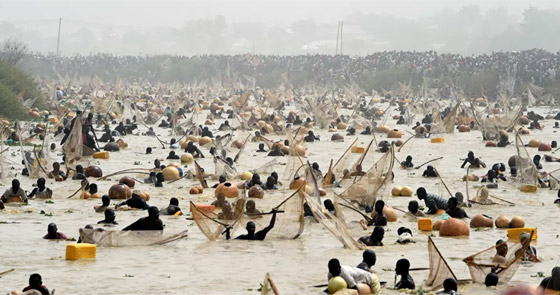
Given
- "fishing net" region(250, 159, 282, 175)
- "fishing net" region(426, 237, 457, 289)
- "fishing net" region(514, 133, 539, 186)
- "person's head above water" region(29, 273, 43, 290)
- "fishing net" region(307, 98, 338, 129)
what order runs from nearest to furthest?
"person's head above water" region(29, 273, 43, 290), "fishing net" region(426, 237, 457, 289), "fishing net" region(514, 133, 539, 186), "fishing net" region(250, 159, 282, 175), "fishing net" region(307, 98, 338, 129)

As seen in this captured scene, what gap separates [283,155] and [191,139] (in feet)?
15.5

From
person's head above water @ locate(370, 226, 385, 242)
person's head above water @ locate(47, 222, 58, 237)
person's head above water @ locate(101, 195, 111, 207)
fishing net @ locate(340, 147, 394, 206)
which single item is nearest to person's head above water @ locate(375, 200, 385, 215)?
fishing net @ locate(340, 147, 394, 206)

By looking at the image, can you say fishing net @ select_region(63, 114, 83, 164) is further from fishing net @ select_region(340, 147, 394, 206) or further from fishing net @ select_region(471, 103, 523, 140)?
fishing net @ select_region(471, 103, 523, 140)

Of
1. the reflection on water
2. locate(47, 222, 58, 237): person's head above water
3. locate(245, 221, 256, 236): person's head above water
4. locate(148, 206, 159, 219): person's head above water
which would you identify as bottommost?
the reflection on water

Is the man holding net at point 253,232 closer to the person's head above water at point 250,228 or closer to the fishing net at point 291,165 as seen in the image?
the person's head above water at point 250,228

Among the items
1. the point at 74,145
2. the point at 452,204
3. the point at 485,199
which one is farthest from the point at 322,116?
the point at 452,204

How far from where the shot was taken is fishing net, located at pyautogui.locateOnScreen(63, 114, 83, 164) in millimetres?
26203

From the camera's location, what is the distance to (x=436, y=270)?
45.0 ft

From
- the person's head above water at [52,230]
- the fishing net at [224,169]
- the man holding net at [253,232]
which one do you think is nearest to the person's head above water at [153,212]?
the man holding net at [253,232]

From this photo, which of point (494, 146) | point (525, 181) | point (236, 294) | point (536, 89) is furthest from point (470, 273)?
point (536, 89)

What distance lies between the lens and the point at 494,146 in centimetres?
3472

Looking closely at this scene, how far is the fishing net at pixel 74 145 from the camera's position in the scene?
26.2 metres

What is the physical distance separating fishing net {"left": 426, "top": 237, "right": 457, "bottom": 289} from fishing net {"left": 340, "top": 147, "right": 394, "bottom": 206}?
6.13 m

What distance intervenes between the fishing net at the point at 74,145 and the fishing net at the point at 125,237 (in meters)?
9.68
